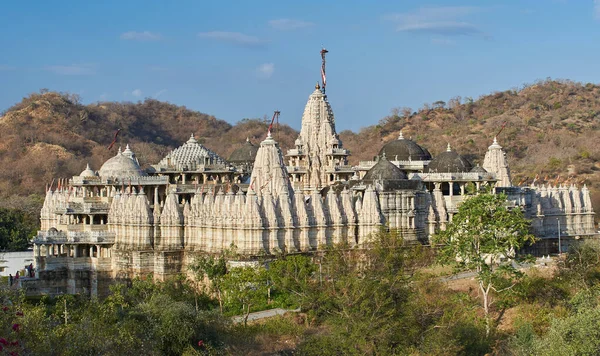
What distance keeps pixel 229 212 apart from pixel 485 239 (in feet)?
43.1

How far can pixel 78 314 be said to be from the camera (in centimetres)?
4606

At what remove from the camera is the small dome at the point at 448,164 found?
64.0 metres

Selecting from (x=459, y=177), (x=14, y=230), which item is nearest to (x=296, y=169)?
(x=459, y=177)

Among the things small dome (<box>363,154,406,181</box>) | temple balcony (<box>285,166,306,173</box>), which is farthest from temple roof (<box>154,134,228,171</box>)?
small dome (<box>363,154,406,181</box>)

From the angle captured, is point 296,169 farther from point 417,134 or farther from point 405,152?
point 417,134

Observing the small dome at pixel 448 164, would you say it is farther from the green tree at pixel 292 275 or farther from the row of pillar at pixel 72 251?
the row of pillar at pixel 72 251

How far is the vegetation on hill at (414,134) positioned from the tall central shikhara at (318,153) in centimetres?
3099

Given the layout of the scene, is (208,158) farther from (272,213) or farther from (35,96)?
(35,96)

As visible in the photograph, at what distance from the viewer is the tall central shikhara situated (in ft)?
236

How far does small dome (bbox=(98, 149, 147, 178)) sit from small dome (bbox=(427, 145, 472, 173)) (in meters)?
17.1

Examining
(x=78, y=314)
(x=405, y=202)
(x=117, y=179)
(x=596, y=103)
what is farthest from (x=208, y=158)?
(x=596, y=103)

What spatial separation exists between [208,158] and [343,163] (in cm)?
956

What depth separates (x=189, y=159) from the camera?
224 feet

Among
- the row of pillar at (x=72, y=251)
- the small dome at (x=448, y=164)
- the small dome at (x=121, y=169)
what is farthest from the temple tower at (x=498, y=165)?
the row of pillar at (x=72, y=251)
